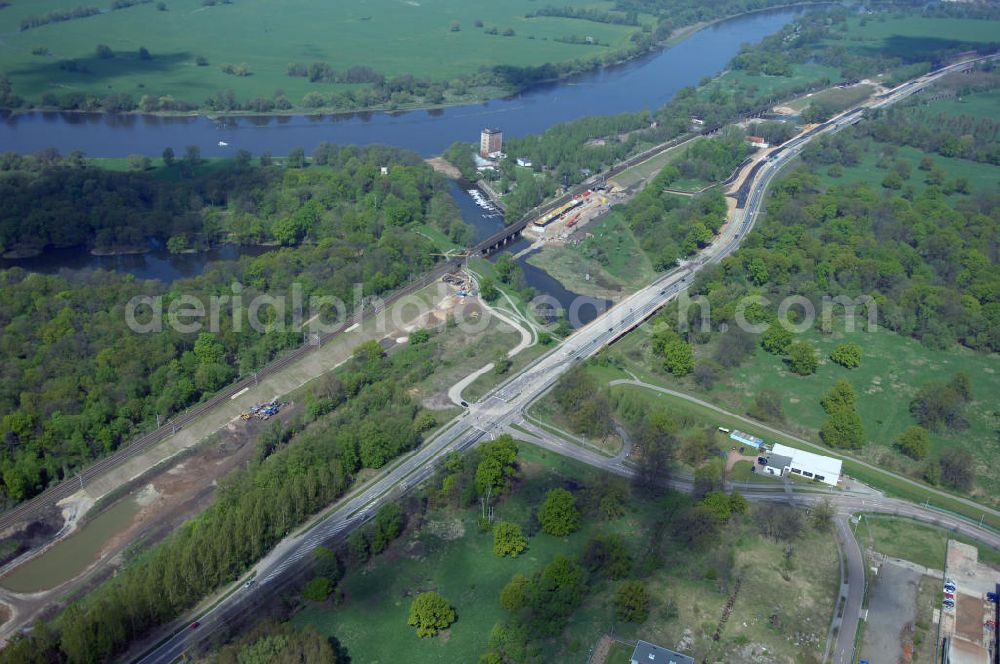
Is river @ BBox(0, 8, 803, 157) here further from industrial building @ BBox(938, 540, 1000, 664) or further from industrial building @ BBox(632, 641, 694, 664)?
industrial building @ BBox(632, 641, 694, 664)

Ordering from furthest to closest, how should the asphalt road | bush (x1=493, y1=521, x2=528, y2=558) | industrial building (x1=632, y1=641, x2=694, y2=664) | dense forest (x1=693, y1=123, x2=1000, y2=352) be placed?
dense forest (x1=693, y1=123, x2=1000, y2=352) → bush (x1=493, y1=521, x2=528, y2=558) → the asphalt road → industrial building (x1=632, y1=641, x2=694, y2=664)

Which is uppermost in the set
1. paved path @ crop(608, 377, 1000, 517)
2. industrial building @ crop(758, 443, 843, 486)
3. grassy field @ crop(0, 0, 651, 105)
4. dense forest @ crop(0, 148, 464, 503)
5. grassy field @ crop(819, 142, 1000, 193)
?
grassy field @ crop(0, 0, 651, 105)

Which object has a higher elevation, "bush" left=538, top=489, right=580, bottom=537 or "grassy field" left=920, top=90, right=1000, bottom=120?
"bush" left=538, top=489, right=580, bottom=537

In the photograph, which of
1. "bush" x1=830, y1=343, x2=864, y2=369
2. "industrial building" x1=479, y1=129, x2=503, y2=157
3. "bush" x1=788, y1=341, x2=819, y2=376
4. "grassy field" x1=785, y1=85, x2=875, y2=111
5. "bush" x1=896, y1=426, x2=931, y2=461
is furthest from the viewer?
"grassy field" x1=785, y1=85, x2=875, y2=111

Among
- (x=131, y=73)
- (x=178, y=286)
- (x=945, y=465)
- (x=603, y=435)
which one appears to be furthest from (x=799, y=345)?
(x=131, y=73)

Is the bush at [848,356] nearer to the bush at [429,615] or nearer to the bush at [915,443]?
the bush at [915,443]

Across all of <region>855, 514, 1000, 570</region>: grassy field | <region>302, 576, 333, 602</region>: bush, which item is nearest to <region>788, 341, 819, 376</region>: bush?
<region>855, 514, 1000, 570</region>: grassy field

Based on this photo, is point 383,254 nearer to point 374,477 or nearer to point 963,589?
point 374,477
